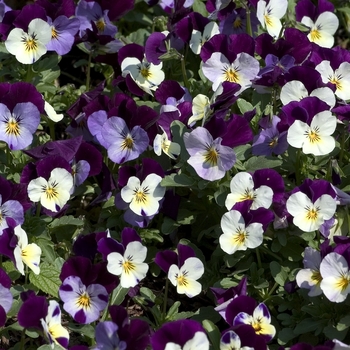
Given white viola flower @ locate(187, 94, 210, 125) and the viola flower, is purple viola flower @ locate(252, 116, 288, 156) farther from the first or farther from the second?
the viola flower

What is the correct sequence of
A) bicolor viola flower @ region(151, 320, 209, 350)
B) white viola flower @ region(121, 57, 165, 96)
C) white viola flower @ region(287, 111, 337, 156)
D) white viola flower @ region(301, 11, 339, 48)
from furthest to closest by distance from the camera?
1. white viola flower @ region(301, 11, 339, 48)
2. white viola flower @ region(121, 57, 165, 96)
3. white viola flower @ region(287, 111, 337, 156)
4. bicolor viola flower @ region(151, 320, 209, 350)

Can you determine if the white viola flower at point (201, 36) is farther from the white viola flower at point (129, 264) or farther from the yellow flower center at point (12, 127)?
the white viola flower at point (129, 264)

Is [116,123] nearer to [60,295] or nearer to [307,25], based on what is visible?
[60,295]

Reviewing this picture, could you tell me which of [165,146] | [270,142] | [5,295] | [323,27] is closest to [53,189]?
[165,146]

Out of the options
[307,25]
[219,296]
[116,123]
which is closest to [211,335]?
[219,296]

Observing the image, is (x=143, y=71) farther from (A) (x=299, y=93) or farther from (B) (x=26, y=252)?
(B) (x=26, y=252)

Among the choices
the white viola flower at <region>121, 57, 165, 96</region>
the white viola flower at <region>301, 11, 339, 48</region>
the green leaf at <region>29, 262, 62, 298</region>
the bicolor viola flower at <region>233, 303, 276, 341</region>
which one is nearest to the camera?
the bicolor viola flower at <region>233, 303, 276, 341</region>

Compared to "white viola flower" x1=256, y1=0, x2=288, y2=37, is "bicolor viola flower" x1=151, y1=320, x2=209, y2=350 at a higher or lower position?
lower

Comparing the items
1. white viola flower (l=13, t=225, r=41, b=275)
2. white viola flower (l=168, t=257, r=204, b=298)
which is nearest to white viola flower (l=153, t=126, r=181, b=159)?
white viola flower (l=168, t=257, r=204, b=298)
